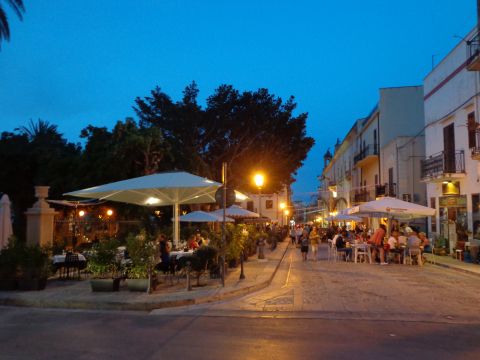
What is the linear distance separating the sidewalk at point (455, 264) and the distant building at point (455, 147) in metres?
1.03

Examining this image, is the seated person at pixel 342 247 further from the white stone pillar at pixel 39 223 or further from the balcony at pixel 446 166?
the white stone pillar at pixel 39 223

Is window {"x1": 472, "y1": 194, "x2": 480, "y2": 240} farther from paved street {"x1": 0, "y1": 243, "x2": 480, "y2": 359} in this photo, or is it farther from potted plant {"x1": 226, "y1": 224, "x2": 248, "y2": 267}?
potted plant {"x1": 226, "y1": 224, "x2": 248, "y2": 267}

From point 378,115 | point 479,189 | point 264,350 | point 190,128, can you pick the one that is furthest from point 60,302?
point 378,115

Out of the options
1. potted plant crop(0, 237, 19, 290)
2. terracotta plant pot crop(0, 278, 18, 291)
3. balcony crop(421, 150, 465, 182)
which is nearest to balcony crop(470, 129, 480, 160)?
balcony crop(421, 150, 465, 182)

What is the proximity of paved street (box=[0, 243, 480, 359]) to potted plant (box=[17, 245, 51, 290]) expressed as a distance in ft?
5.84

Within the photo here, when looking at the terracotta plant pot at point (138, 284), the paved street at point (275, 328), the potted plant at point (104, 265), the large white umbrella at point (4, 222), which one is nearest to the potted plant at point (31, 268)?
→ the potted plant at point (104, 265)

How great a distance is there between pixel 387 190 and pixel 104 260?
27.7 metres

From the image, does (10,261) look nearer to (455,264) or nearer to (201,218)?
(201,218)

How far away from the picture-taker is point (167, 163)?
30.7 m

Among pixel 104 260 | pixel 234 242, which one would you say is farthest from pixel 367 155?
pixel 104 260

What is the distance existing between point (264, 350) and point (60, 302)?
18.5 ft

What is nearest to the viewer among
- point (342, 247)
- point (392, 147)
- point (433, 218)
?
point (342, 247)

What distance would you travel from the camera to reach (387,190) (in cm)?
3600

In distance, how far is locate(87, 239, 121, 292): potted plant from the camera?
11836 mm
